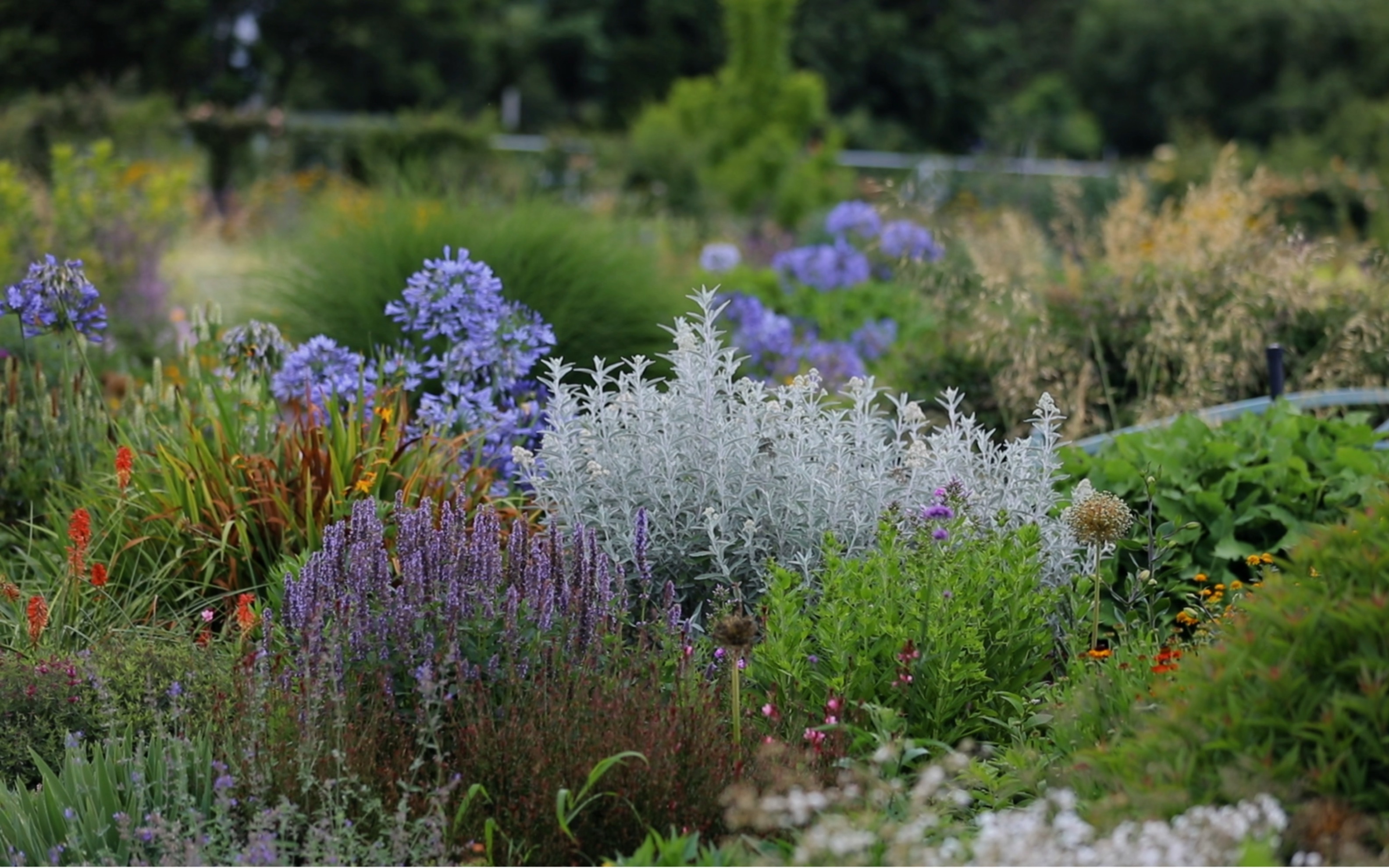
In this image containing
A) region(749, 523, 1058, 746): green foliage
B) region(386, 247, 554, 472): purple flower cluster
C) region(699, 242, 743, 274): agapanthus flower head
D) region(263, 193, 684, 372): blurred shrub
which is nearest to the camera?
region(749, 523, 1058, 746): green foliage

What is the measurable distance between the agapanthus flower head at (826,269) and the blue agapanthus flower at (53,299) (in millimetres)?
5956

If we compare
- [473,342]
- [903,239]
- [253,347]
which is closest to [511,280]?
[473,342]

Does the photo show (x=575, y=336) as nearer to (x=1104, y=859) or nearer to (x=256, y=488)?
(x=256, y=488)

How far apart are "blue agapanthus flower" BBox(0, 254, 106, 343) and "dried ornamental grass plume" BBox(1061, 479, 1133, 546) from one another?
3116 millimetres

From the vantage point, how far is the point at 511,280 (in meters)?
6.59

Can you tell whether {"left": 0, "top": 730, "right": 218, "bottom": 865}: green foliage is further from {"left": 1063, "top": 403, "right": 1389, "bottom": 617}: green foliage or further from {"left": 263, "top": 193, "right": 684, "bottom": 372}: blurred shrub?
{"left": 263, "top": 193, "right": 684, "bottom": 372}: blurred shrub

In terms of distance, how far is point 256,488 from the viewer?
14.1 ft

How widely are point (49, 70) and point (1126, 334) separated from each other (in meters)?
26.0

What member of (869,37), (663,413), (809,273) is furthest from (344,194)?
(869,37)

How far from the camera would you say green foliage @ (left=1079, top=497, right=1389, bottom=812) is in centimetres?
240

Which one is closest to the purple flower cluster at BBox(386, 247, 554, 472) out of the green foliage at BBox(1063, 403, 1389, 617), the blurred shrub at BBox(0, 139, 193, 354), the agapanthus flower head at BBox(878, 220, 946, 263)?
the green foliage at BBox(1063, 403, 1389, 617)

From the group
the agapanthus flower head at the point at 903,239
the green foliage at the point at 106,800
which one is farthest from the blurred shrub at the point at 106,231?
the green foliage at the point at 106,800

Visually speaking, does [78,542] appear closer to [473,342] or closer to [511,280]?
[473,342]

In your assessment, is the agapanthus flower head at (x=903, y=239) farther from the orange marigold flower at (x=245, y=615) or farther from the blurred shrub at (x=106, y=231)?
the orange marigold flower at (x=245, y=615)
